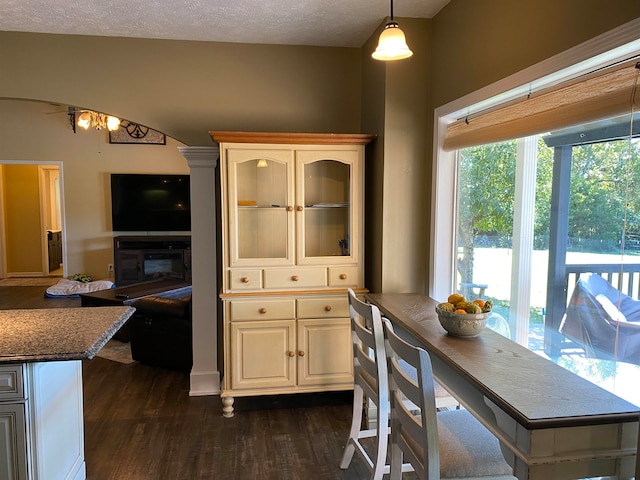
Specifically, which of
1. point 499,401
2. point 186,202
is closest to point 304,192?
point 499,401

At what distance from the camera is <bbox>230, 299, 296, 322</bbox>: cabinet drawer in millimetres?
3068

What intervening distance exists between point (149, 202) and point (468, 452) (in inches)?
258

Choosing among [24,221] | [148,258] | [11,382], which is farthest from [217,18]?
[24,221]

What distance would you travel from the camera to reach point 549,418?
51.7 inches

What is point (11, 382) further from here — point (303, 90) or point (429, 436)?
point (303, 90)

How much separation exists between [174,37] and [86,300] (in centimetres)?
297

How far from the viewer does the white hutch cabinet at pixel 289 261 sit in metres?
3.05

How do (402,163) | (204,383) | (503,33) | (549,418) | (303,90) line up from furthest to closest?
(204,383) < (303,90) < (402,163) < (503,33) < (549,418)

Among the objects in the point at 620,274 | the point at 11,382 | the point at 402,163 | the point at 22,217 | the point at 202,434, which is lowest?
the point at 202,434

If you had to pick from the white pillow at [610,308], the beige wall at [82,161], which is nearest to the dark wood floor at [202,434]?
the white pillow at [610,308]

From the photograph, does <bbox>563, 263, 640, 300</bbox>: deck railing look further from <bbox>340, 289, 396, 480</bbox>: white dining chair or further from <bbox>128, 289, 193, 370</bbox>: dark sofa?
<bbox>128, 289, 193, 370</bbox>: dark sofa

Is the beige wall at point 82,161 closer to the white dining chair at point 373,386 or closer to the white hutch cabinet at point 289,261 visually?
the white hutch cabinet at point 289,261

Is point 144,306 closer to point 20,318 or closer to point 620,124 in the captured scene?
point 20,318

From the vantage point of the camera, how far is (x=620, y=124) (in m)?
1.68
